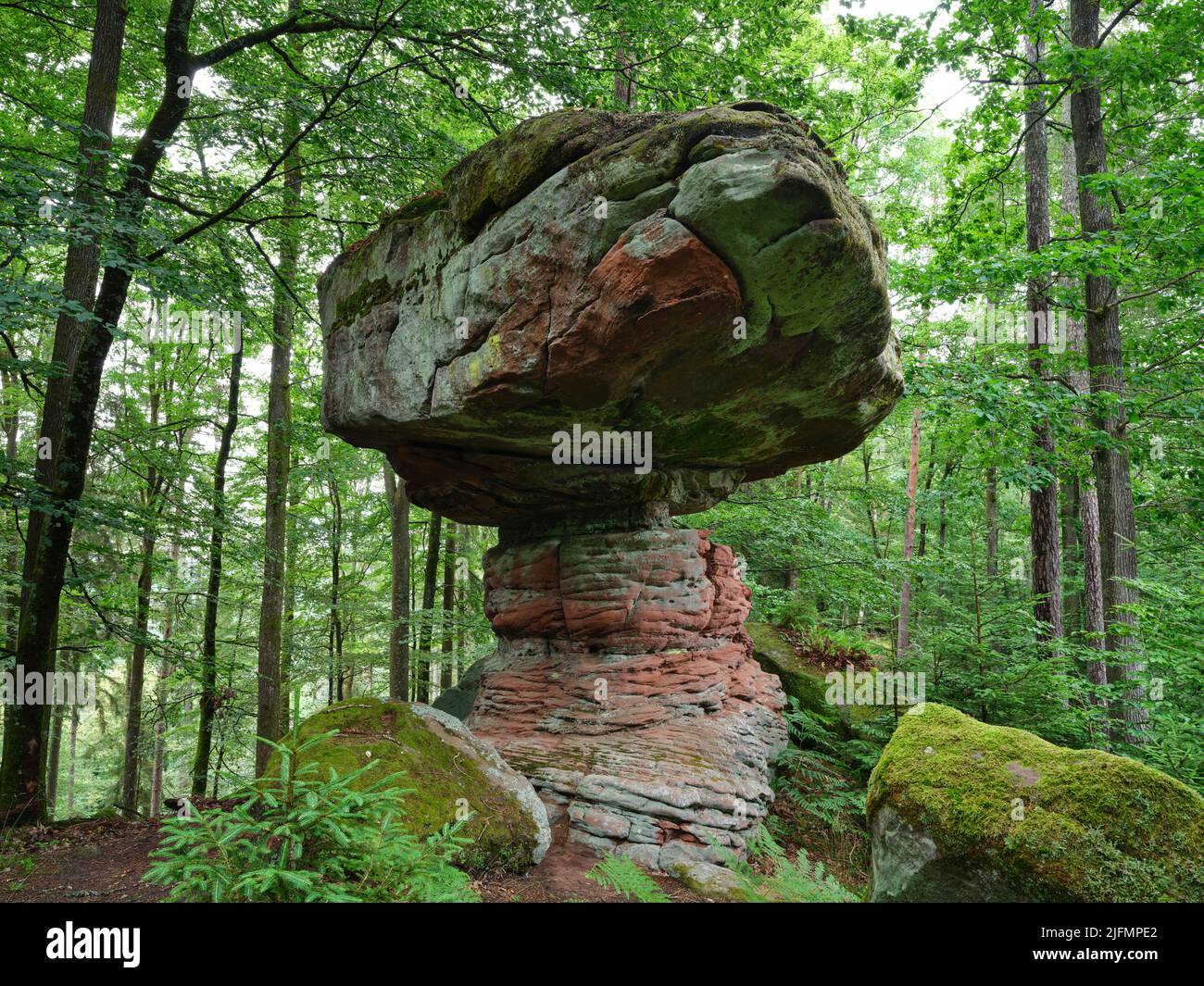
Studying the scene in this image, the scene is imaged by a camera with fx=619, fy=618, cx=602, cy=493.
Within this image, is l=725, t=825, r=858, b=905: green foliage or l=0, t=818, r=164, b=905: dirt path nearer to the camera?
l=725, t=825, r=858, b=905: green foliage

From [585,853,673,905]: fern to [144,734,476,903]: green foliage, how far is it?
5.48 ft

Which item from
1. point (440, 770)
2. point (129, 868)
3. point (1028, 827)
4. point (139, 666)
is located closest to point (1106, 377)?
point (1028, 827)

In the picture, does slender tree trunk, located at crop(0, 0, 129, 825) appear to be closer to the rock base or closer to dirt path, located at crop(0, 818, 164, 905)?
dirt path, located at crop(0, 818, 164, 905)

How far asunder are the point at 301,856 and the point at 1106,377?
11.7 m

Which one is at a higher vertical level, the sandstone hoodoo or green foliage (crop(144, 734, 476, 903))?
the sandstone hoodoo

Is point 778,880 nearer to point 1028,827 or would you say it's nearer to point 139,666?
point 1028,827

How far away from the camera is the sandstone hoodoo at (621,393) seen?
508 centimetres

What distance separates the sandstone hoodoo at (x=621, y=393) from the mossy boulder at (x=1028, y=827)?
105 inches

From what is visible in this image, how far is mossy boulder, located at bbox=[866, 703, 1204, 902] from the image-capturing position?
340 cm

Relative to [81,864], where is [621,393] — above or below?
above

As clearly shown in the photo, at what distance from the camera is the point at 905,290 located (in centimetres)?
1012

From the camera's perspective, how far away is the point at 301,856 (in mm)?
2998

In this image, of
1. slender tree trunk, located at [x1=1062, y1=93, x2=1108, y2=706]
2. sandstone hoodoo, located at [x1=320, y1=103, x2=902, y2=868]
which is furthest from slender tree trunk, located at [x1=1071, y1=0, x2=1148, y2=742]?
sandstone hoodoo, located at [x1=320, y1=103, x2=902, y2=868]

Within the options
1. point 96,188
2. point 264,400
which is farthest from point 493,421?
point 264,400
